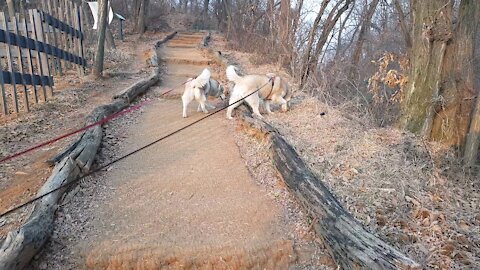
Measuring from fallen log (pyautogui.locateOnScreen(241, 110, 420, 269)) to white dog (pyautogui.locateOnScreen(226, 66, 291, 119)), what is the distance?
212 centimetres

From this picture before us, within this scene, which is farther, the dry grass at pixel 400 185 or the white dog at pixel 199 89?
the white dog at pixel 199 89

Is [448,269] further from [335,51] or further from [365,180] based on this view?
[335,51]

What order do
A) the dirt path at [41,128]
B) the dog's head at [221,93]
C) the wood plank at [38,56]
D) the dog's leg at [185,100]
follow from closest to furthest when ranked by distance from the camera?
the dirt path at [41,128] → the dog's leg at [185,100] → the wood plank at [38,56] → the dog's head at [221,93]

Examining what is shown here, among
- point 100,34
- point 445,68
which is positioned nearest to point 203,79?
point 445,68

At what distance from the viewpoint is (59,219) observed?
137 inches

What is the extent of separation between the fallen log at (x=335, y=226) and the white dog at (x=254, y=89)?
212 cm

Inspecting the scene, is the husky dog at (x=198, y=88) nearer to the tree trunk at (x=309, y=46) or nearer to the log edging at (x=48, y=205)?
the log edging at (x=48, y=205)

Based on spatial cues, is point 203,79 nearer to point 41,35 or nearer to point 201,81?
point 201,81

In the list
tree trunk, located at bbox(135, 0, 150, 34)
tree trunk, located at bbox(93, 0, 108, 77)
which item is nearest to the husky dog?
tree trunk, located at bbox(93, 0, 108, 77)

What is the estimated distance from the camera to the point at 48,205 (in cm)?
339

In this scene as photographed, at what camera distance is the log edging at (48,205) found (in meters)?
2.71

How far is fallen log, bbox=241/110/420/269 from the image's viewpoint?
2.87 meters

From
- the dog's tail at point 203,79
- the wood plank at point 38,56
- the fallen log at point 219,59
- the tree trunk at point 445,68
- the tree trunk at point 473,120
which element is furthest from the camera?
the fallen log at point 219,59

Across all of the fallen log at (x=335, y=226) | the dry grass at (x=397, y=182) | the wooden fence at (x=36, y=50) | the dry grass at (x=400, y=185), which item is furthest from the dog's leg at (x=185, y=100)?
the wooden fence at (x=36, y=50)
